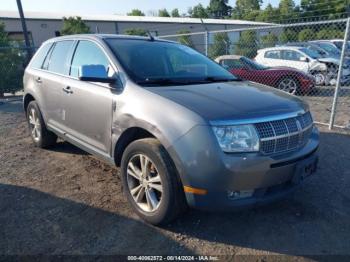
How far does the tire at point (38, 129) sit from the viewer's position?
528 centimetres

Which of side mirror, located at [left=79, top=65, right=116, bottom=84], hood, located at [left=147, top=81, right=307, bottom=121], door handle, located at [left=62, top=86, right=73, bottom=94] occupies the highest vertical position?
side mirror, located at [left=79, top=65, right=116, bottom=84]

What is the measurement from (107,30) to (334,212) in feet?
101

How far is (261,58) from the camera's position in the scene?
44.8ft

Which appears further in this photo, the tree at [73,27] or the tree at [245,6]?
the tree at [245,6]

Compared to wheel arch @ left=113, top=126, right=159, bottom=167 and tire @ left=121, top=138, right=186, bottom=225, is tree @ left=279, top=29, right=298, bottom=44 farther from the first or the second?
tire @ left=121, top=138, right=186, bottom=225

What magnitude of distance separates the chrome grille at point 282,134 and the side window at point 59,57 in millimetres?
2872

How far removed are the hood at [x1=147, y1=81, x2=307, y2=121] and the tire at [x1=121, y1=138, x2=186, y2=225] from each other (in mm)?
487

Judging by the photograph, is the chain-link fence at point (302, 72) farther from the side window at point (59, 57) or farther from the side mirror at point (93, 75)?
the side mirror at point (93, 75)

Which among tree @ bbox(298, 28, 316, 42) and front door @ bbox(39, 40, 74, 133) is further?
tree @ bbox(298, 28, 316, 42)

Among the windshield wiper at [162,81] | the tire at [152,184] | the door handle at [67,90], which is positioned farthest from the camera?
the door handle at [67,90]

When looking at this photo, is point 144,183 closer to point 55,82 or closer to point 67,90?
point 67,90

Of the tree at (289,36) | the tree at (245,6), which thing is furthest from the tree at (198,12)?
the tree at (289,36)

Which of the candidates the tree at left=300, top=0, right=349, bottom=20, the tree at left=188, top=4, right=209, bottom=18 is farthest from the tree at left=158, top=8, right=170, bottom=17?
the tree at left=300, top=0, right=349, bottom=20

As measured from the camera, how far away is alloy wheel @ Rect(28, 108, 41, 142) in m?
5.41
